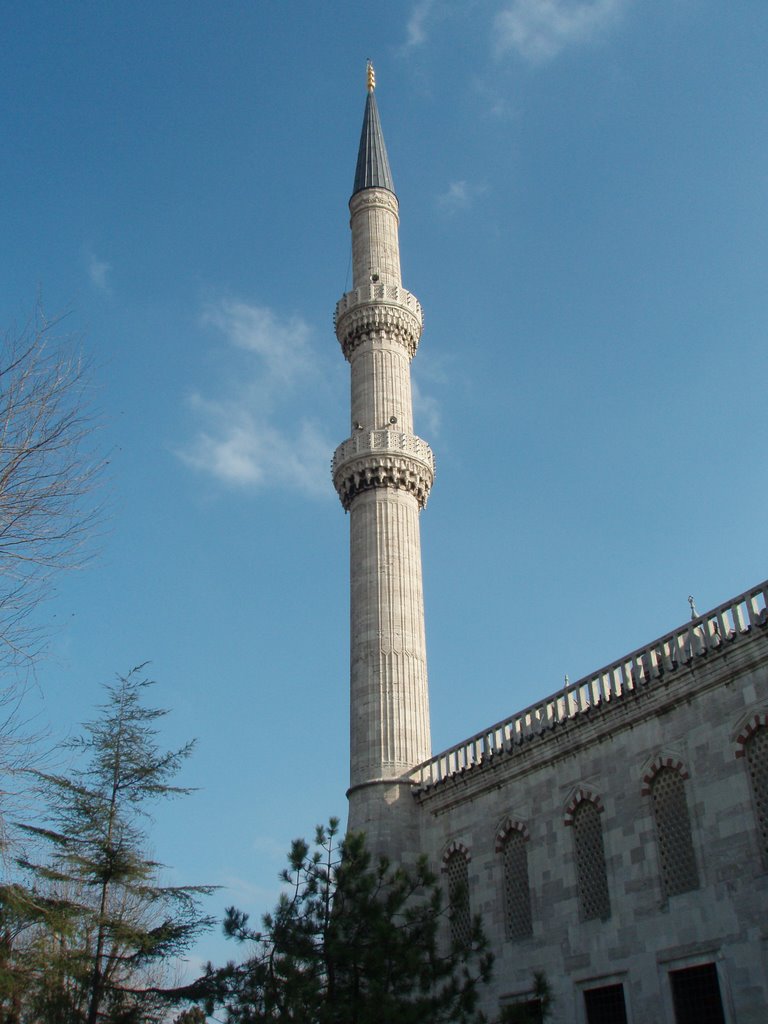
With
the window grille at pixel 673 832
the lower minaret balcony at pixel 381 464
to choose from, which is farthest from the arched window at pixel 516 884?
the lower minaret balcony at pixel 381 464

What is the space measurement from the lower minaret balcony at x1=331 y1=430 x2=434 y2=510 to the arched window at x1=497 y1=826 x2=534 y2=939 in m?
11.0

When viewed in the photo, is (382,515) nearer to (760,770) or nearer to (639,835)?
(639,835)

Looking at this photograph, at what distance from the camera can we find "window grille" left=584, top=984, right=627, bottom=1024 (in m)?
18.0

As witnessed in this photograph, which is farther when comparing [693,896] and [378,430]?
[378,430]

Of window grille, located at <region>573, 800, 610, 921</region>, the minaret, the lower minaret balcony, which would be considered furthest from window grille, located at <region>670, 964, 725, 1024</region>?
the lower minaret balcony

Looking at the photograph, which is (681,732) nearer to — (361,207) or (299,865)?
(299,865)

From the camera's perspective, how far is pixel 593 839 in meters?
19.7

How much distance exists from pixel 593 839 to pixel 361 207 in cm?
2291

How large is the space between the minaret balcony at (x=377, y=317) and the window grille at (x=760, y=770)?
18.7 m

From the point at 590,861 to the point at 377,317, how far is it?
18.0 m

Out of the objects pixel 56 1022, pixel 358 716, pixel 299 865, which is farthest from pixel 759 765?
pixel 56 1022

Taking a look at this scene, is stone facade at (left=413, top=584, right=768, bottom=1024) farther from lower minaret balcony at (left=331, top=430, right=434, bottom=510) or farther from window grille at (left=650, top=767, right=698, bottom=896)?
lower minaret balcony at (left=331, top=430, right=434, bottom=510)

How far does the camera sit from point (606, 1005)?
1834 centimetres

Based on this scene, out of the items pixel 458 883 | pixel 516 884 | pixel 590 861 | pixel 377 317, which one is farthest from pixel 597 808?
pixel 377 317
